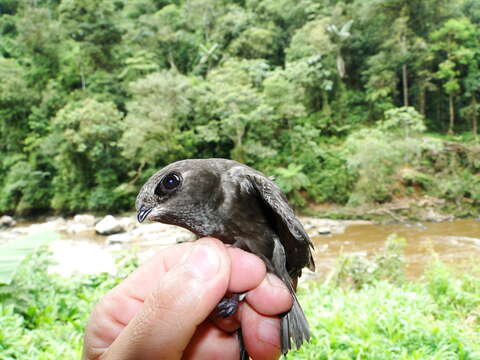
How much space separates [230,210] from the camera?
1.95m

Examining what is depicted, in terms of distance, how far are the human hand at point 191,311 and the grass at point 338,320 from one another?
1772 millimetres

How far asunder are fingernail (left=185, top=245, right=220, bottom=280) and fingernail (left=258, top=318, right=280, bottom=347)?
1.77ft

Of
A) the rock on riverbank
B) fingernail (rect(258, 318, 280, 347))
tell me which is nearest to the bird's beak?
fingernail (rect(258, 318, 280, 347))

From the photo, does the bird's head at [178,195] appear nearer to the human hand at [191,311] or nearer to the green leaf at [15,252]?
the human hand at [191,311]

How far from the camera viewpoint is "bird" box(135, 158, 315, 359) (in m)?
1.90

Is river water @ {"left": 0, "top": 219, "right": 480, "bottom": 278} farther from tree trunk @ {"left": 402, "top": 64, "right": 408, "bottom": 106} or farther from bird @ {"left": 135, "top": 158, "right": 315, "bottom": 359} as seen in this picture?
tree trunk @ {"left": 402, "top": 64, "right": 408, "bottom": 106}

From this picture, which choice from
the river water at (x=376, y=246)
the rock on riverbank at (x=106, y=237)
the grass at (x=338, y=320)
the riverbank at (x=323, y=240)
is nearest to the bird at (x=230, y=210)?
the grass at (x=338, y=320)

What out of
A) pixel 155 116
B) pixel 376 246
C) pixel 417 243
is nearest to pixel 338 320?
pixel 376 246

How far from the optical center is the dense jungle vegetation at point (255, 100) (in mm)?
19812

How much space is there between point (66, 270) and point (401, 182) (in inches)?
718

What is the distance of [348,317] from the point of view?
4.03 m

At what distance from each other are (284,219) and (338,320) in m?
2.66

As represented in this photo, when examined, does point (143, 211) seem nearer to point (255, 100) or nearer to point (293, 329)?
point (293, 329)

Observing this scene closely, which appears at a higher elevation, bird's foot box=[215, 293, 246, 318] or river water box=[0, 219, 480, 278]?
bird's foot box=[215, 293, 246, 318]
